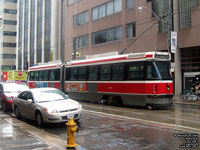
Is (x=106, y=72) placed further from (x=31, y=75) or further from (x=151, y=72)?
(x=31, y=75)

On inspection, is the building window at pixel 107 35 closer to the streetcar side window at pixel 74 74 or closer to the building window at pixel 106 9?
the building window at pixel 106 9

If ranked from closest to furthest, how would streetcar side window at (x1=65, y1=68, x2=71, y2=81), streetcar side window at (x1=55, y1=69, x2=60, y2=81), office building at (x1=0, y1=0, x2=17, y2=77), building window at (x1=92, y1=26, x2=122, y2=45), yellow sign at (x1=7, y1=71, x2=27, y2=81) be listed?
streetcar side window at (x1=65, y1=68, x2=71, y2=81)
streetcar side window at (x1=55, y1=69, x2=60, y2=81)
building window at (x1=92, y1=26, x2=122, y2=45)
yellow sign at (x1=7, y1=71, x2=27, y2=81)
office building at (x1=0, y1=0, x2=17, y2=77)

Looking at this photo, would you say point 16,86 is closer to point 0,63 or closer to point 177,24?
point 177,24

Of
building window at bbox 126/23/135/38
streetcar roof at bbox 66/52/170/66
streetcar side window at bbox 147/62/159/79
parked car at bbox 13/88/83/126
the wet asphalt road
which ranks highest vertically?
building window at bbox 126/23/135/38

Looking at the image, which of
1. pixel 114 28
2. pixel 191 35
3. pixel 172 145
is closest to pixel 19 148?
pixel 172 145

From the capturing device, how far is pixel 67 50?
4431cm

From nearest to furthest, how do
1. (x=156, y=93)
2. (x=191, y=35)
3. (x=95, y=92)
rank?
(x=156, y=93) < (x=95, y=92) < (x=191, y=35)

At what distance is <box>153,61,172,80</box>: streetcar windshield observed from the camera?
14.1m

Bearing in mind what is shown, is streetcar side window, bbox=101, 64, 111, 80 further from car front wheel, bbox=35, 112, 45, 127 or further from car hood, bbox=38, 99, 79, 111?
car front wheel, bbox=35, 112, 45, 127

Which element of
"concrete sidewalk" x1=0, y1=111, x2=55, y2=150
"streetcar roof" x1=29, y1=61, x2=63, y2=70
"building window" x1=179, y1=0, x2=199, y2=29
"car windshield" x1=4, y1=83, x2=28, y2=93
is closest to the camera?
"concrete sidewalk" x1=0, y1=111, x2=55, y2=150

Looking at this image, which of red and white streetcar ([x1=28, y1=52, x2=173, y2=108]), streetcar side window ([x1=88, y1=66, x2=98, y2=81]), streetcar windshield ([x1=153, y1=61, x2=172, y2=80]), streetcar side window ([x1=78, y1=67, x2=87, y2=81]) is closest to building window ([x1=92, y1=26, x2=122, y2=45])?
red and white streetcar ([x1=28, y1=52, x2=173, y2=108])

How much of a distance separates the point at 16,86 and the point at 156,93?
8636 mm

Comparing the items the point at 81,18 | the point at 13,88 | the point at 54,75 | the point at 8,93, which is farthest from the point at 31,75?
the point at 81,18

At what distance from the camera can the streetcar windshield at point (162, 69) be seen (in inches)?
557
